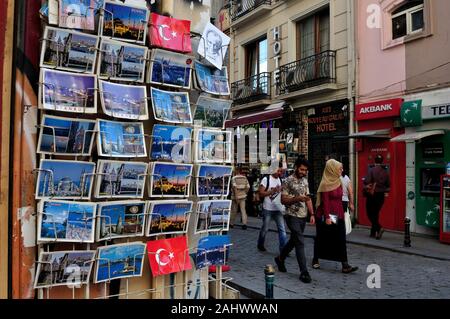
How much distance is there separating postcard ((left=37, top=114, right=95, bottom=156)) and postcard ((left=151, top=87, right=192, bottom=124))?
0.45 m

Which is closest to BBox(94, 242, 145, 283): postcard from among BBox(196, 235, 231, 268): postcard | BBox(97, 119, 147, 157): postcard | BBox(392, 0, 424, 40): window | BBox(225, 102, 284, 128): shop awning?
BBox(196, 235, 231, 268): postcard

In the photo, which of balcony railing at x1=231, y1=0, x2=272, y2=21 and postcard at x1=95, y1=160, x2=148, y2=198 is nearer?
postcard at x1=95, y1=160, x2=148, y2=198

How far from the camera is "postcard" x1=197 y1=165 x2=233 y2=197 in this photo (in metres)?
3.24

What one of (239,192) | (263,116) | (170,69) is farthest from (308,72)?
(170,69)

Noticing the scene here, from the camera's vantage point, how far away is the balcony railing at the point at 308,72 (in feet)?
47.4

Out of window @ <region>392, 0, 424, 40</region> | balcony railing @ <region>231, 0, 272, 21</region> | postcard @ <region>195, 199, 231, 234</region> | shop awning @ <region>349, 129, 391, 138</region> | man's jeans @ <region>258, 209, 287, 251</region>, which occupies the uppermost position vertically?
balcony railing @ <region>231, 0, 272, 21</region>

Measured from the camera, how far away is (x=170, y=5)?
10.2 feet

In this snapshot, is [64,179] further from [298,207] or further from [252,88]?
[252,88]

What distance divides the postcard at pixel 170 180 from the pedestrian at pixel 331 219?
12.9 feet

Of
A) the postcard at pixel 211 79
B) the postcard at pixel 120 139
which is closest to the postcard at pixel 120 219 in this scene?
the postcard at pixel 120 139

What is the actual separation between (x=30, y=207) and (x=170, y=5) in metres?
→ 1.62

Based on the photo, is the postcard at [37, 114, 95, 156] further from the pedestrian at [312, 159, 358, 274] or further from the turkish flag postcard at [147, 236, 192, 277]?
the pedestrian at [312, 159, 358, 274]
